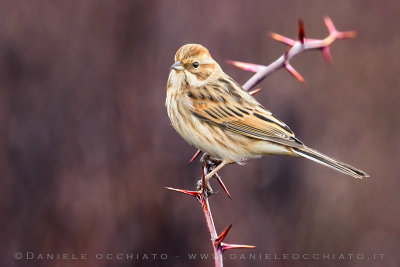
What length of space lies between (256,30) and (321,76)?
902 mm

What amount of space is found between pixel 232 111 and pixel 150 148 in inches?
118

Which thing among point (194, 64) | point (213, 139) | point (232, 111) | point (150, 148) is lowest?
point (150, 148)

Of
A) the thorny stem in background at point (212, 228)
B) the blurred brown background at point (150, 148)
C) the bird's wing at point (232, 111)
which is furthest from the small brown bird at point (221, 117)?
the blurred brown background at point (150, 148)

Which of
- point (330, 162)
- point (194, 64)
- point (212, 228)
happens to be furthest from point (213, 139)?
point (212, 228)

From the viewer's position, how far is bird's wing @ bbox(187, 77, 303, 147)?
4387 mm

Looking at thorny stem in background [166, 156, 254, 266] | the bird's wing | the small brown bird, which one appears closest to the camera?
thorny stem in background [166, 156, 254, 266]

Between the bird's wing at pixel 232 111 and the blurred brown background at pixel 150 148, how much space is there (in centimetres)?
271

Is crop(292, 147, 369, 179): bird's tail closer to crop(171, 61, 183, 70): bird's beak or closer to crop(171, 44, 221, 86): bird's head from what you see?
crop(171, 44, 221, 86): bird's head

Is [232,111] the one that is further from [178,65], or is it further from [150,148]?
[150,148]

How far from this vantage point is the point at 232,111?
447 cm

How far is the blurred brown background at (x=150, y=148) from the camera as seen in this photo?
730 centimetres

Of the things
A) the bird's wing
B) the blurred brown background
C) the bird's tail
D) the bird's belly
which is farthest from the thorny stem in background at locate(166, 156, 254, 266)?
the blurred brown background

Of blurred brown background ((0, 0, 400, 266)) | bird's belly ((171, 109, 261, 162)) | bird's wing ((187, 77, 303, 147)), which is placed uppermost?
bird's wing ((187, 77, 303, 147))

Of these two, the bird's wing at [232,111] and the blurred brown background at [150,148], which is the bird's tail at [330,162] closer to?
the bird's wing at [232,111]
